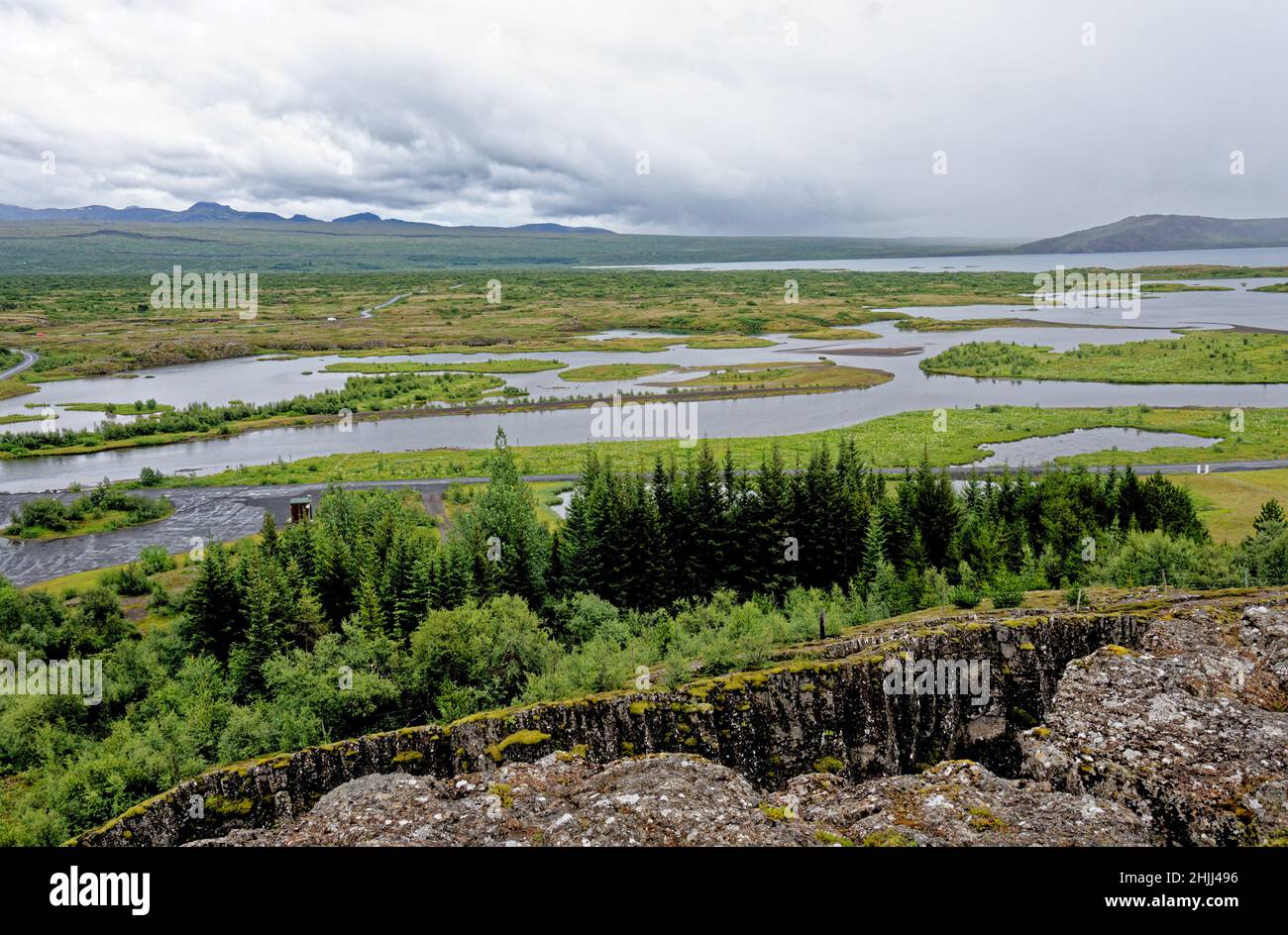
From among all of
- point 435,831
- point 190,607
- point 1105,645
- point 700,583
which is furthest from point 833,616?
point 190,607

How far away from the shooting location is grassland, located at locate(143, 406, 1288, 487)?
224 ft

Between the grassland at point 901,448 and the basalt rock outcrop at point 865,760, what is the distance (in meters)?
50.0

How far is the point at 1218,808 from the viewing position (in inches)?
379

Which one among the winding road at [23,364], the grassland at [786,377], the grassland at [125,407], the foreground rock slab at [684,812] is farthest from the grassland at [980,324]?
the foreground rock slab at [684,812]

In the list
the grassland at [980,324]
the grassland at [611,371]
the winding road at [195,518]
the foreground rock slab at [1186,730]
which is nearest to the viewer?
the foreground rock slab at [1186,730]

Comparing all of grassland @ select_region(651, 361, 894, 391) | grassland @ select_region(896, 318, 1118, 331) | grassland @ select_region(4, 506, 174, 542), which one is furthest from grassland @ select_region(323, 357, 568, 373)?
grassland @ select_region(896, 318, 1118, 331)

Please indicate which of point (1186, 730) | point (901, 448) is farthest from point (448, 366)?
point (1186, 730)

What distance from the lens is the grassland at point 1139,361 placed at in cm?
10719

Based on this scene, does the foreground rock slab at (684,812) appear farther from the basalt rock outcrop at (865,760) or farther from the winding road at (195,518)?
the winding road at (195,518)

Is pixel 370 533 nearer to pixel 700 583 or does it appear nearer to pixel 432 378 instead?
pixel 700 583

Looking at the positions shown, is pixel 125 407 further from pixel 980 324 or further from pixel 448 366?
pixel 980 324

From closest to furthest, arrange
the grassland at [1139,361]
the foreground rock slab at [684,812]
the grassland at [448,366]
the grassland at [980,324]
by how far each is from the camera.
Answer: the foreground rock slab at [684,812], the grassland at [1139,361], the grassland at [448,366], the grassland at [980,324]

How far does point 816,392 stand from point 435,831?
10162cm

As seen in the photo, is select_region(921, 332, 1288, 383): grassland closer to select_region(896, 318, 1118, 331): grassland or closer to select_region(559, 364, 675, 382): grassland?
select_region(896, 318, 1118, 331): grassland
